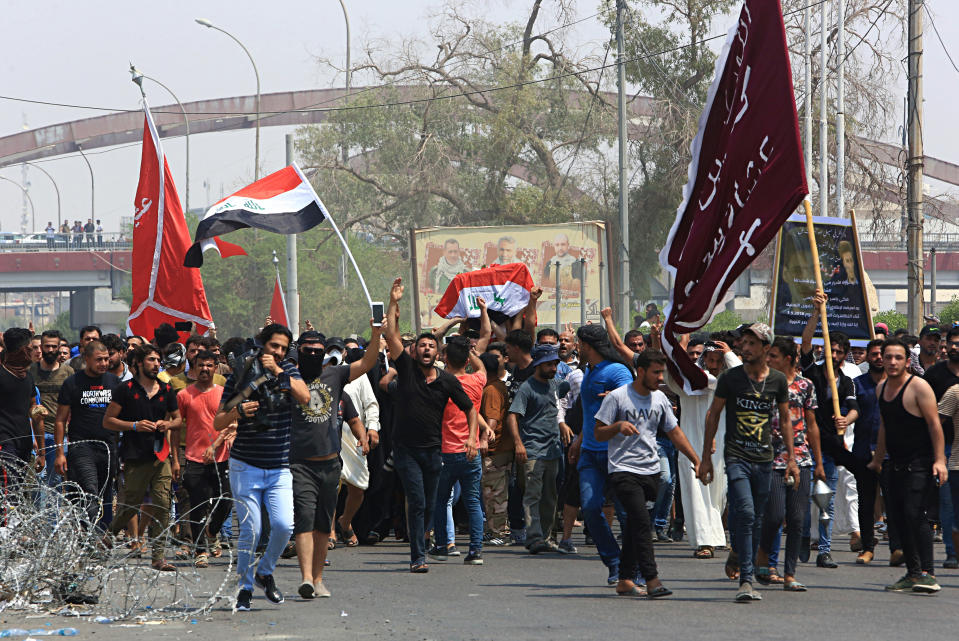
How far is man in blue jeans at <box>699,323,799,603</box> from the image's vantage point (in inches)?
358

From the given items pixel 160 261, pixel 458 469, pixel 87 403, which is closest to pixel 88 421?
pixel 87 403

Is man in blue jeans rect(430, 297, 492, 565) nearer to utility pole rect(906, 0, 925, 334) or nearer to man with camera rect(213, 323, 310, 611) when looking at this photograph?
man with camera rect(213, 323, 310, 611)

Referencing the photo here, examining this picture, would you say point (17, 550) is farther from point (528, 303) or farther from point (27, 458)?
point (528, 303)

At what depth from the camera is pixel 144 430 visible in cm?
1018

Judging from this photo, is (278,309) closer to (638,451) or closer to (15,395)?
(15,395)

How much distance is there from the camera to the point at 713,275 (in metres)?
9.76

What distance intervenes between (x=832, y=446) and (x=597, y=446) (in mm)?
2331

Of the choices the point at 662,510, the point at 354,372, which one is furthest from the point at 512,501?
the point at 354,372

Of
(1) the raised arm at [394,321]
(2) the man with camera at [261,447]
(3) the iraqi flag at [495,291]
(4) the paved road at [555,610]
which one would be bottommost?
(4) the paved road at [555,610]

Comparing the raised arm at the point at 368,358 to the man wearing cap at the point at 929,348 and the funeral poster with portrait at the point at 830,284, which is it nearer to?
the funeral poster with portrait at the point at 830,284

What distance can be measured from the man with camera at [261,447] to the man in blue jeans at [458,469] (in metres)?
2.62

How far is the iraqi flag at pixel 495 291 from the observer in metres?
16.0

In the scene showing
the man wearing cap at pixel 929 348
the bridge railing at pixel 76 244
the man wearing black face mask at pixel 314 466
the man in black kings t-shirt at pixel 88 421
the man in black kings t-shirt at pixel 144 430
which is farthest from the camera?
the bridge railing at pixel 76 244

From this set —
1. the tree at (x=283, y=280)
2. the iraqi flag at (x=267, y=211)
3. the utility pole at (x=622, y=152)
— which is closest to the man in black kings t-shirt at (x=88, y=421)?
the iraqi flag at (x=267, y=211)
